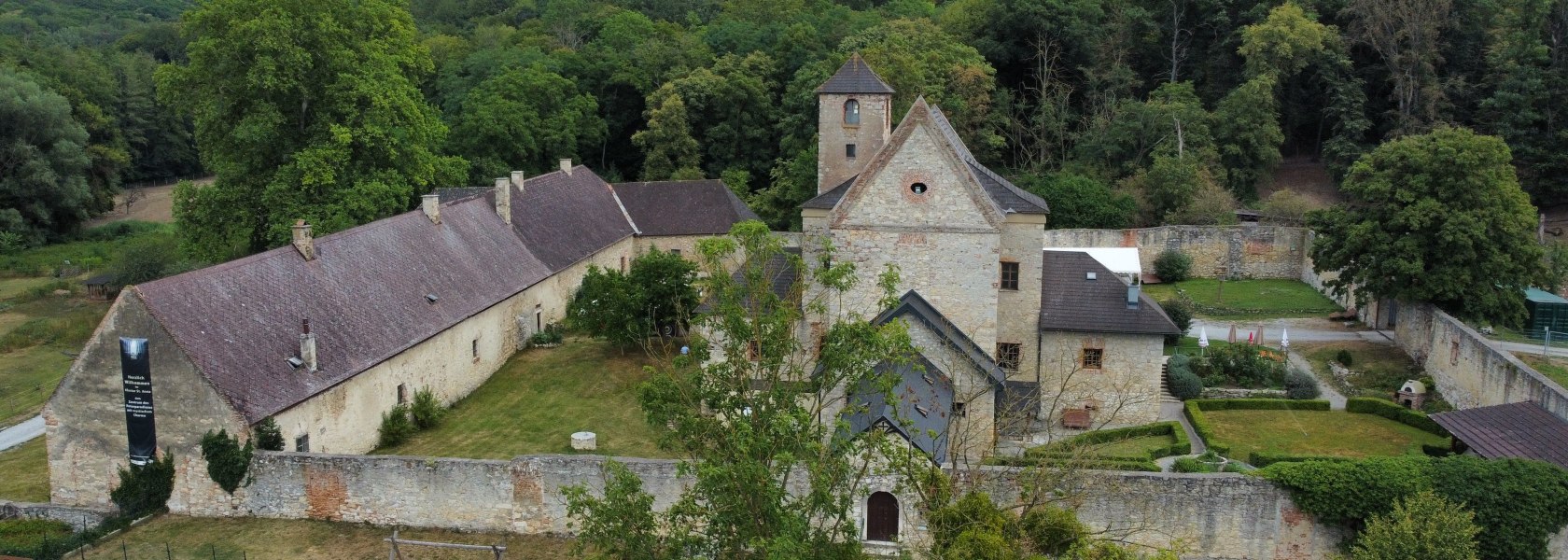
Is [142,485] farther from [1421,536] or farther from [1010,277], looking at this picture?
[1421,536]

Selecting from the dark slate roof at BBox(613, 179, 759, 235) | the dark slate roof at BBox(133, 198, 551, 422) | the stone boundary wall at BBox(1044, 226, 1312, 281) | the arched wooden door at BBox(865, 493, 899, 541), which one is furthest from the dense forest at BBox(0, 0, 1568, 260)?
the arched wooden door at BBox(865, 493, 899, 541)

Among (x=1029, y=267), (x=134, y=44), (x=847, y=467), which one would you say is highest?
→ (x=134, y=44)

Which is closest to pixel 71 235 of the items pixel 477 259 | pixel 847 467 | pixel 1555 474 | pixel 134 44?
pixel 477 259

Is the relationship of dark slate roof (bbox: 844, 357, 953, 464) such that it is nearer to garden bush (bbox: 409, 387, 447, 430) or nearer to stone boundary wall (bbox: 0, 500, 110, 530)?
garden bush (bbox: 409, 387, 447, 430)

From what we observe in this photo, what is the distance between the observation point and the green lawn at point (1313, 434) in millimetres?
26672

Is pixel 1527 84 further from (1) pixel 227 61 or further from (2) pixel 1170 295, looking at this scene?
(1) pixel 227 61

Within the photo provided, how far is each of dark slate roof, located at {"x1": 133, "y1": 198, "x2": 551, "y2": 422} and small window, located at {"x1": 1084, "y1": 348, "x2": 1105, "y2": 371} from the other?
1628cm

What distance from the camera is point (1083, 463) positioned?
60.7 ft

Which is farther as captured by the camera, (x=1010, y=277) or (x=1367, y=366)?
(x=1367, y=366)

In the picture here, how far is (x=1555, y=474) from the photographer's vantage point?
20.2 m

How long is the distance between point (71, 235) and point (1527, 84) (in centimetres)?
6994

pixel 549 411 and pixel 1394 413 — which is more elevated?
pixel 1394 413

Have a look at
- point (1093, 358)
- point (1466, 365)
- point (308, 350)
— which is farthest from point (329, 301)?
point (1466, 365)

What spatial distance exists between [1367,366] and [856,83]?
56.3 ft
